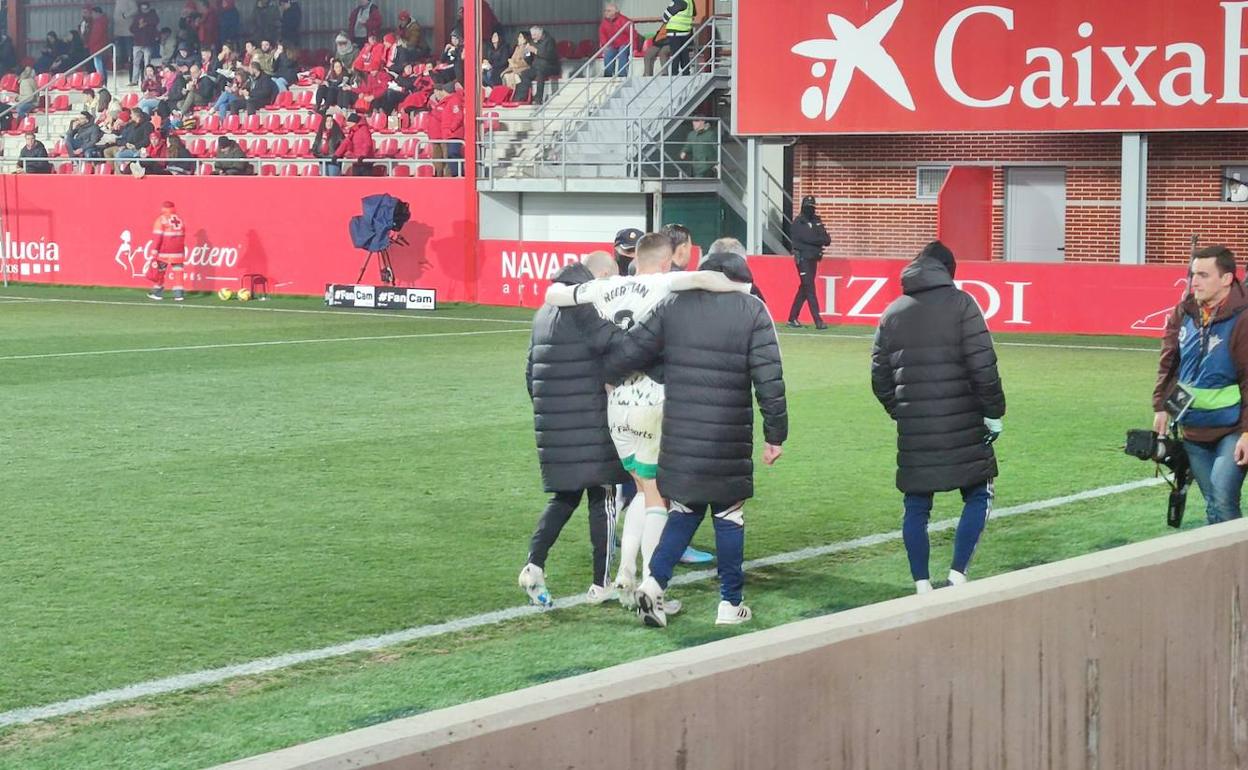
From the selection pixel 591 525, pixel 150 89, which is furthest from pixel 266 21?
pixel 591 525

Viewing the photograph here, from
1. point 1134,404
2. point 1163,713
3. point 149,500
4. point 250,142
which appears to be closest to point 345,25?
point 250,142

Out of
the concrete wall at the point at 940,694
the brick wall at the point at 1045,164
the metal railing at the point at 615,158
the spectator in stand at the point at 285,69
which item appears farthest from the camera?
the spectator in stand at the point at 285,69

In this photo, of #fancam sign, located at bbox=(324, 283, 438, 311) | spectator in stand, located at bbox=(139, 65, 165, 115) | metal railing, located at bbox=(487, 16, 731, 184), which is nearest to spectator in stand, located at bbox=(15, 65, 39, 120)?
spectator in stand, located at bbox=(139, 65, 165, 115)

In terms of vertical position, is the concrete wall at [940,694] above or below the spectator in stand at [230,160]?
below

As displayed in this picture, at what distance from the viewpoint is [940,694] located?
15.6ft

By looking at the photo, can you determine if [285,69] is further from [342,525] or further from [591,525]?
[591,525]

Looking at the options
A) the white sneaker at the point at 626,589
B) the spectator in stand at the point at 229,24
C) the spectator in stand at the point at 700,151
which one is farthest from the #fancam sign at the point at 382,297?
the white sneaker at the point at 626,589

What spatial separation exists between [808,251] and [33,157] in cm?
1973

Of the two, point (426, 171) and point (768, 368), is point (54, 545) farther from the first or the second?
point (426, 171)

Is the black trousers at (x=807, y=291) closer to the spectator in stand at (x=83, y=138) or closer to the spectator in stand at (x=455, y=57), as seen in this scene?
the spectator in stand at (x=455, y=57)

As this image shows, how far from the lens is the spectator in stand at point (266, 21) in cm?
4394

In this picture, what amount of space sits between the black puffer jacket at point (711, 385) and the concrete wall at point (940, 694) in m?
2.59

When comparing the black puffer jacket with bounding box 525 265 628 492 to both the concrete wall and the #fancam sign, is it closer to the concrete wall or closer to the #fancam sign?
the concrete wall

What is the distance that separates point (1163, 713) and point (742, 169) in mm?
26588
